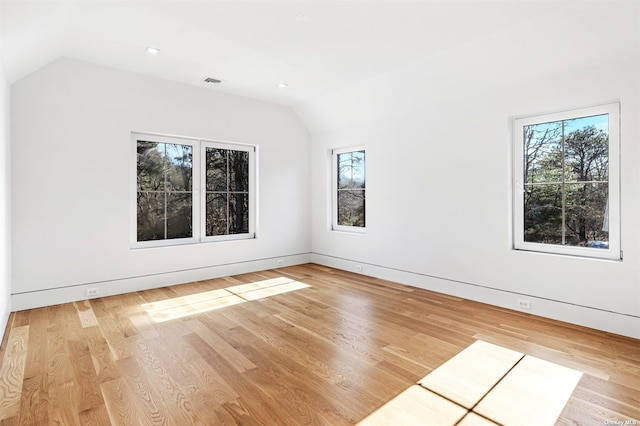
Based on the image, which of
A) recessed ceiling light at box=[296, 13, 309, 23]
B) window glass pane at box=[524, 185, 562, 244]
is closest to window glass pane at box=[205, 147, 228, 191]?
recessed ceiling light at box=[296, 13, 309, 23]

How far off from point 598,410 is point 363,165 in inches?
157

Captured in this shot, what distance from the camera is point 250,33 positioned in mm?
3104

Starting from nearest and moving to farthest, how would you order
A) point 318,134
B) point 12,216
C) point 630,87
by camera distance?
1. point 630,87
2. point 12,216
3. point 318,134

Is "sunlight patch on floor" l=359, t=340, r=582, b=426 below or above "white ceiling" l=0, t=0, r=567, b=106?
below

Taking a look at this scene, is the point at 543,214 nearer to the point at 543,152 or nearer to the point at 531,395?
the point at 543,152

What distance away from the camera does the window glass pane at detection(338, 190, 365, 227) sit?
5367mm

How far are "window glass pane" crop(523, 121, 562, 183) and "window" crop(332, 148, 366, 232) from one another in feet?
7.55

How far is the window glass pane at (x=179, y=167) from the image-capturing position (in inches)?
181

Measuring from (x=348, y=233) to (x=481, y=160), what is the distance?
233 cm

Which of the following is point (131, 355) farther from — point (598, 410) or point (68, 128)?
point (598, 410)

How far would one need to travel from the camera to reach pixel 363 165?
5309 millimetres

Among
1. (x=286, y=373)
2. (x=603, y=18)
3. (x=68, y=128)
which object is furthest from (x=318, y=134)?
(x=286, y=373)

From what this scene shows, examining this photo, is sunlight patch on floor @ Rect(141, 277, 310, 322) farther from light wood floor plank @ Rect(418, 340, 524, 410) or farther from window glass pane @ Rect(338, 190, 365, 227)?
light wood floor plank @ Rect(418, 340, 524, 410)

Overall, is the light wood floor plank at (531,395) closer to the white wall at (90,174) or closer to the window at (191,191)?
the white wall at (90,174)
